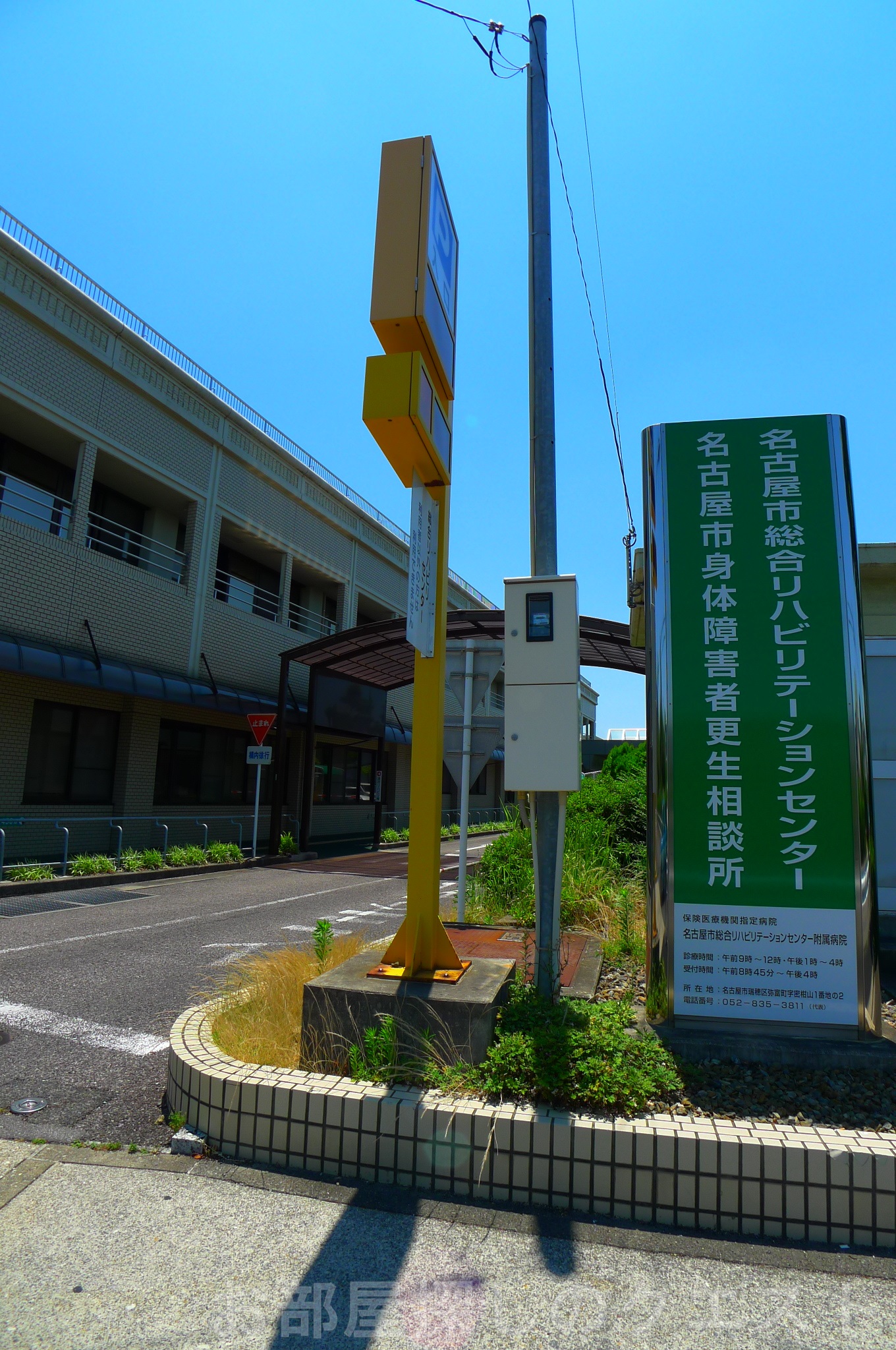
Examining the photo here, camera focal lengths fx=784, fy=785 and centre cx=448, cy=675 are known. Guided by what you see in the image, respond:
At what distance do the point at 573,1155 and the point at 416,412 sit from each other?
3248 millimetres

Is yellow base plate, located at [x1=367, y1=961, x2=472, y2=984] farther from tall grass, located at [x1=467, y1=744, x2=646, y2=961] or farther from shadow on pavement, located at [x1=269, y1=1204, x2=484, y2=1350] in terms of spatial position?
tall grass, located at [x1=467, y1=744, x2=646, y2=961]

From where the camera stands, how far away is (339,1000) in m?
3.71

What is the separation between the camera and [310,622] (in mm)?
26594

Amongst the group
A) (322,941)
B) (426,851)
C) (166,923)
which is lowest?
(166,923)

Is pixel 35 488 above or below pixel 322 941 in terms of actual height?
above

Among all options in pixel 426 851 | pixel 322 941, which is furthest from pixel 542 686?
pixel 322 941

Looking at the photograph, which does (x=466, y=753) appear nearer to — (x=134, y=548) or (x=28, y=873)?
(x=28, y=873)

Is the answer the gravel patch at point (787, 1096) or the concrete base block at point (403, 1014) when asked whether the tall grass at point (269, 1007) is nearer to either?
the concrete base block at point (403, 1014)

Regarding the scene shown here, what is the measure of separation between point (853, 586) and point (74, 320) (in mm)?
17112

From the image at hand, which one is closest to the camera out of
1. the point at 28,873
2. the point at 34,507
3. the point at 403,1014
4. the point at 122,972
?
the point at 403,1014

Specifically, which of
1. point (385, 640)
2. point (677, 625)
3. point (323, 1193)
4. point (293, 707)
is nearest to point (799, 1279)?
point (323, 1193)

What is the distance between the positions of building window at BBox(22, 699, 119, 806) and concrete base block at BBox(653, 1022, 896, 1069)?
578 inches

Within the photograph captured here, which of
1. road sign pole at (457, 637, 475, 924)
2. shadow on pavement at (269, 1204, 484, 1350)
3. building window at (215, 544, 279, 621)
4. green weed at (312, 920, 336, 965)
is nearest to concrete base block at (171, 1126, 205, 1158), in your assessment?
shadow on pavement at (269, 1204, 484, 1350)

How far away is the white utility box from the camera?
432 centimetres
